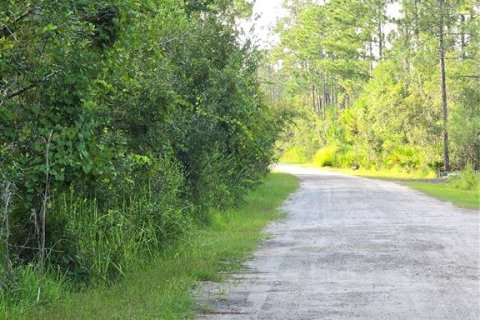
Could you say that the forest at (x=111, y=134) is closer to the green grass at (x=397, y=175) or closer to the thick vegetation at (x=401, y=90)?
the thick vegetation at (x=401, y=90)

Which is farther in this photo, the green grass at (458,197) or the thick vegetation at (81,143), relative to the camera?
the green grass at (458,197)

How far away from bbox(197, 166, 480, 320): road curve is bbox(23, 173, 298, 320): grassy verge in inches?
12.5

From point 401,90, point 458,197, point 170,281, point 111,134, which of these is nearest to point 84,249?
point 170,281

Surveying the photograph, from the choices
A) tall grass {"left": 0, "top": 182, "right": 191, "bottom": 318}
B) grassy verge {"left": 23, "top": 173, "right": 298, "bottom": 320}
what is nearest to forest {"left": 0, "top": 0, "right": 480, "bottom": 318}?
tall grass {"left": 0, "top": 182, "right": 191, "bottom": 318}

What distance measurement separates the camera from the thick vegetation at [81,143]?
7.93m

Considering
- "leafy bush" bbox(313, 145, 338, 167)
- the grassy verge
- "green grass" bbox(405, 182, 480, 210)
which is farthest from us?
"leafy bush" bbox(313, 145, 338, 167)

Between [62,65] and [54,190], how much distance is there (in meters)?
1.84

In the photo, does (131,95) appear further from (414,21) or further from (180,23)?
(414,21)

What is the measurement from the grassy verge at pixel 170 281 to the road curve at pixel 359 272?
32 cm

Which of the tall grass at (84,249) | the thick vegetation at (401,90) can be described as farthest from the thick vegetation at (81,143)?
the thick vegetation at (401,90)

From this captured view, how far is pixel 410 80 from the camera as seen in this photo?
5000 centimetres

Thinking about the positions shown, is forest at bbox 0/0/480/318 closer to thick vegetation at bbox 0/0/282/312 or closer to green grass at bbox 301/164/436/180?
thick vegetation at bbox 0/0/282/312

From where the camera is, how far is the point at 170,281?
9375 mm

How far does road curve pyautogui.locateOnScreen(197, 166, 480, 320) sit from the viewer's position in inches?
309
